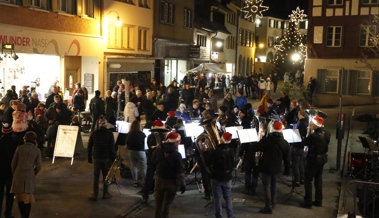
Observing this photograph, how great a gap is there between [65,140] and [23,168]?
553 cm

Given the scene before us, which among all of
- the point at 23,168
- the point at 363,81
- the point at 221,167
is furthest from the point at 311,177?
the point at 363,81

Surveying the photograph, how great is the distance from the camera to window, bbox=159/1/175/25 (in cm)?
3330

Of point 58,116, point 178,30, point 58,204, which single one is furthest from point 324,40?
point 58,204

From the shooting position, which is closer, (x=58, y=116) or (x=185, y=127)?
(x=185, y=127)

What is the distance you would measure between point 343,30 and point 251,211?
2693 centimetres

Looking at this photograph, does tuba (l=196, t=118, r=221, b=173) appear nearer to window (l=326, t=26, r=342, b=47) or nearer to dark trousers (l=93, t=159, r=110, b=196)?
dark trousers (l=93, t=159, r=110, b=196)

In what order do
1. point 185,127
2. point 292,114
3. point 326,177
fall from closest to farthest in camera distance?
point 185,127 → point 326,177 → point 292,114

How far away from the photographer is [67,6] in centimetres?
2266

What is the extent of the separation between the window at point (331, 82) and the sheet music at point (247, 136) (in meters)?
24.0

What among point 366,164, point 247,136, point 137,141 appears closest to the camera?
point 137,141

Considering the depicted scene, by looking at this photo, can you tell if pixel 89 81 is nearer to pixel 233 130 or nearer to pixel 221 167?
pixel 233 130

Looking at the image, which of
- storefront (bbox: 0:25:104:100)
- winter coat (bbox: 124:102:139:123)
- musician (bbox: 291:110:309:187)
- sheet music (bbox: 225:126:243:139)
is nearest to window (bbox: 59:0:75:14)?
storefront (bbox: 0:25:104:100)

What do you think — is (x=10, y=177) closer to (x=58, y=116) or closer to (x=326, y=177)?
(x=58, y=116)

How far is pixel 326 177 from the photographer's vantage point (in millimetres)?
14047
